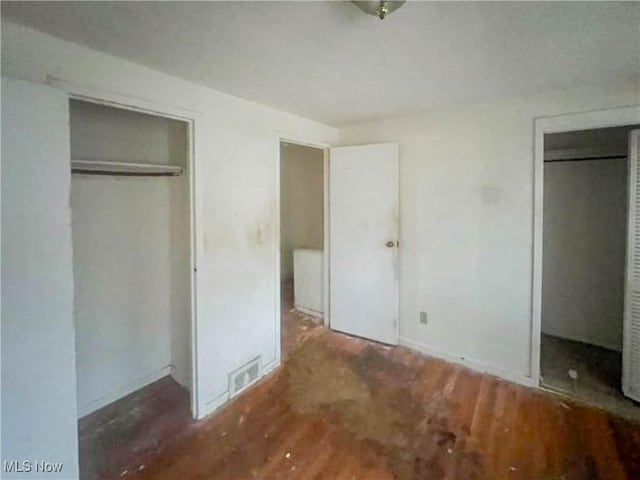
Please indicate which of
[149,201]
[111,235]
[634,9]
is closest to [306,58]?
[634,9]

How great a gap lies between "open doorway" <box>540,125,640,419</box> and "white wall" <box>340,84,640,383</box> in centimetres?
61

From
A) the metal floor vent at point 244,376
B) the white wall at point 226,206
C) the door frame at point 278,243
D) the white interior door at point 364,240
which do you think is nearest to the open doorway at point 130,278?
the white wall at point 226,206

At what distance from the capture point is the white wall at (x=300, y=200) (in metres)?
5.55

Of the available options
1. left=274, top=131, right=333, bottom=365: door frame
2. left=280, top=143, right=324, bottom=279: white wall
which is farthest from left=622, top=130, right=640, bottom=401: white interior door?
left=280, top=143, right=324, bottom=279: white wall

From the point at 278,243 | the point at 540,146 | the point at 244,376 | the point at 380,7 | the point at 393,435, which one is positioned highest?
the point at 380,7

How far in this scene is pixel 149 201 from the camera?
104 inches

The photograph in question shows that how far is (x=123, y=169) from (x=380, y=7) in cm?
197

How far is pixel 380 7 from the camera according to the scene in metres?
1.28

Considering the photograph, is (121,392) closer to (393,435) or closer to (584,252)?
(393,435)

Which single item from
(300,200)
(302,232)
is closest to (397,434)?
(302,232)

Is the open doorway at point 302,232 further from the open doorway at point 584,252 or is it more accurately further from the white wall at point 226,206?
the open doorway at point 584,252

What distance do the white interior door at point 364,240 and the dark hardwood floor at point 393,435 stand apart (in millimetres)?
730

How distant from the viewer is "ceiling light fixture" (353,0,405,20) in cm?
128

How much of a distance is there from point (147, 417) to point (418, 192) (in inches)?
110
